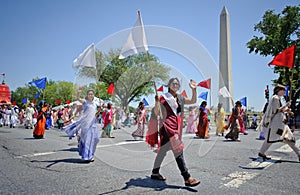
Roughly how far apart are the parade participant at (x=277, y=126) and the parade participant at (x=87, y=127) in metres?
4.10

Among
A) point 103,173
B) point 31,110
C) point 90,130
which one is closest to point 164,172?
point 103,173

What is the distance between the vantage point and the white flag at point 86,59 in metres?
6.36

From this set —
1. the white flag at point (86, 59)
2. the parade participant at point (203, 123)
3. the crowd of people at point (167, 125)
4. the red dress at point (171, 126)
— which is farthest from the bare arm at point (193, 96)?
the parade participant at point (203, 123)

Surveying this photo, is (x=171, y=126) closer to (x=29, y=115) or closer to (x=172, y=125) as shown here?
(x=172, y=125)

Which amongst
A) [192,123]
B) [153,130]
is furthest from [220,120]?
[153,130]

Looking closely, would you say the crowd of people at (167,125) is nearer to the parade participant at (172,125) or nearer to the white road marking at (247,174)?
the parade participant at (172,125)

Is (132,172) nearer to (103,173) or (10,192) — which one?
(103,173)

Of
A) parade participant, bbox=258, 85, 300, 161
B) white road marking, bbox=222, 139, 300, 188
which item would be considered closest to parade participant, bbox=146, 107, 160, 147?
white road marking, bbox=222, 139, 300, 188

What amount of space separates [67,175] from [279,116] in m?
4.99

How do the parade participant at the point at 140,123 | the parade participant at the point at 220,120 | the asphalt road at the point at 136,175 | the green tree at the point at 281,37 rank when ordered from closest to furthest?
1. the asphalt road at the point at 136,175
2. the parade participant at the point at 140,123
3. the parade participant at the point at 220,120
4. the green tree at the point at 281,37

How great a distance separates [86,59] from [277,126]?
5.18 m

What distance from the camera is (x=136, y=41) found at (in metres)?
4.35

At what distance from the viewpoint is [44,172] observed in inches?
178

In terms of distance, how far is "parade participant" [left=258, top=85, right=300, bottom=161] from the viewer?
5562 millimetres
